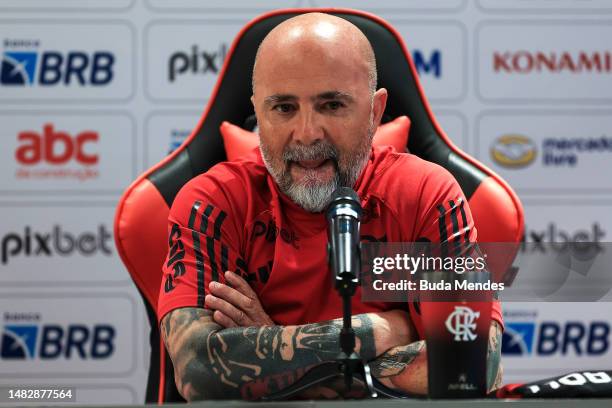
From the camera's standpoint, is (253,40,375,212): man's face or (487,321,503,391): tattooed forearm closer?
(487,321,503,391): tattooed forearm

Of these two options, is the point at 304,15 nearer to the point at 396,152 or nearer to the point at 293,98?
the point at 293,98

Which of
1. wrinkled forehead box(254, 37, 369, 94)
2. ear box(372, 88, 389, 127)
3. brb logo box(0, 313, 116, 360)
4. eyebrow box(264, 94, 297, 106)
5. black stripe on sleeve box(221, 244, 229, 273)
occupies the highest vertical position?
wrinkled forehead box(254, 37, 369, 94)

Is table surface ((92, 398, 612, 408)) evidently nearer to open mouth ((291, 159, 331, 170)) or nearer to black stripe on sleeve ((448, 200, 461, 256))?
black stripe on sleeve ((448, 200, 461, 256))

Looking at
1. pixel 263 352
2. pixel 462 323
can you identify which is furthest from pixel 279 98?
pixel 462 323

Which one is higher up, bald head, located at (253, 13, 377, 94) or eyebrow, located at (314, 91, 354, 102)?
bald head, located at (253, 13, 377, 94)

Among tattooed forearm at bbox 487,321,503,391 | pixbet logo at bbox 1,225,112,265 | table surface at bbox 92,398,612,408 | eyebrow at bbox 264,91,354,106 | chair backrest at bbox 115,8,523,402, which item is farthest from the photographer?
pixbet logo at bbox 1,225,112,265

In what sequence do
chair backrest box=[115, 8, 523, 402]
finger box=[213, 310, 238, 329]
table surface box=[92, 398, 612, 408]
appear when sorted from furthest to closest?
chair backrest box=[115, 8, 523, 402], finger box=[213, 310, 238, 329], table surface box=[92, 398, 612, 408]

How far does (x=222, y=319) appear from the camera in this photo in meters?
1.73

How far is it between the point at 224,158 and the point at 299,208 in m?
0.29

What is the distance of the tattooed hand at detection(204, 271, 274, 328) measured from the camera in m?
1.74

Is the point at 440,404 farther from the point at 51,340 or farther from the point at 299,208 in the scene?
the point at 51,340

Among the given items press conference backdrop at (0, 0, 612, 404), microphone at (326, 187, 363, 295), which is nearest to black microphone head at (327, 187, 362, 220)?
microphone at (326, 187, 363, 295)

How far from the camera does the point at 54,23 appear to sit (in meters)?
3.37

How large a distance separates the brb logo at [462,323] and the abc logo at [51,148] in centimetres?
250
